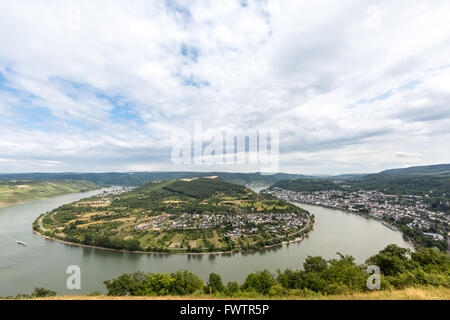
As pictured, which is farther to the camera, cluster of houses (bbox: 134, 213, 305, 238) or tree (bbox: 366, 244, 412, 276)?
cluster of houses (bbox: 134, 213, 305, 238)

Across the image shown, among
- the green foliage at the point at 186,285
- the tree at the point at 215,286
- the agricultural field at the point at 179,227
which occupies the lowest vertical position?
the agricultural field at the point at 179,227

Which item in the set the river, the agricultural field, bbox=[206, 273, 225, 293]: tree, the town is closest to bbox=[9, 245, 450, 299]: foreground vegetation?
bbox=[206, 273, 225, 293]: tree

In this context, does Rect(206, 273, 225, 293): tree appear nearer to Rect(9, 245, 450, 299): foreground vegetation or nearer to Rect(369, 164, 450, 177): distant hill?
Rect(9, 245, 450, 299): foreground vegetation

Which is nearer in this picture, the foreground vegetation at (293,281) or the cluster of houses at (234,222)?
the foreground vegetation at (293,281)

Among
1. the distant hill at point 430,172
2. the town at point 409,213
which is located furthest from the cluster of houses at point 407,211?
the distant hill at point 430,172

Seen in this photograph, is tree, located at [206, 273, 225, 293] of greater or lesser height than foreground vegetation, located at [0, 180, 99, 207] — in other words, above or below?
above

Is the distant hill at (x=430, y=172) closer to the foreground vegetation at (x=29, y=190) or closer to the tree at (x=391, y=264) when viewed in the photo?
the tree at (x=391, y=264)

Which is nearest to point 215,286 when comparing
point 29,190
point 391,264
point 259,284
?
point 259,284
